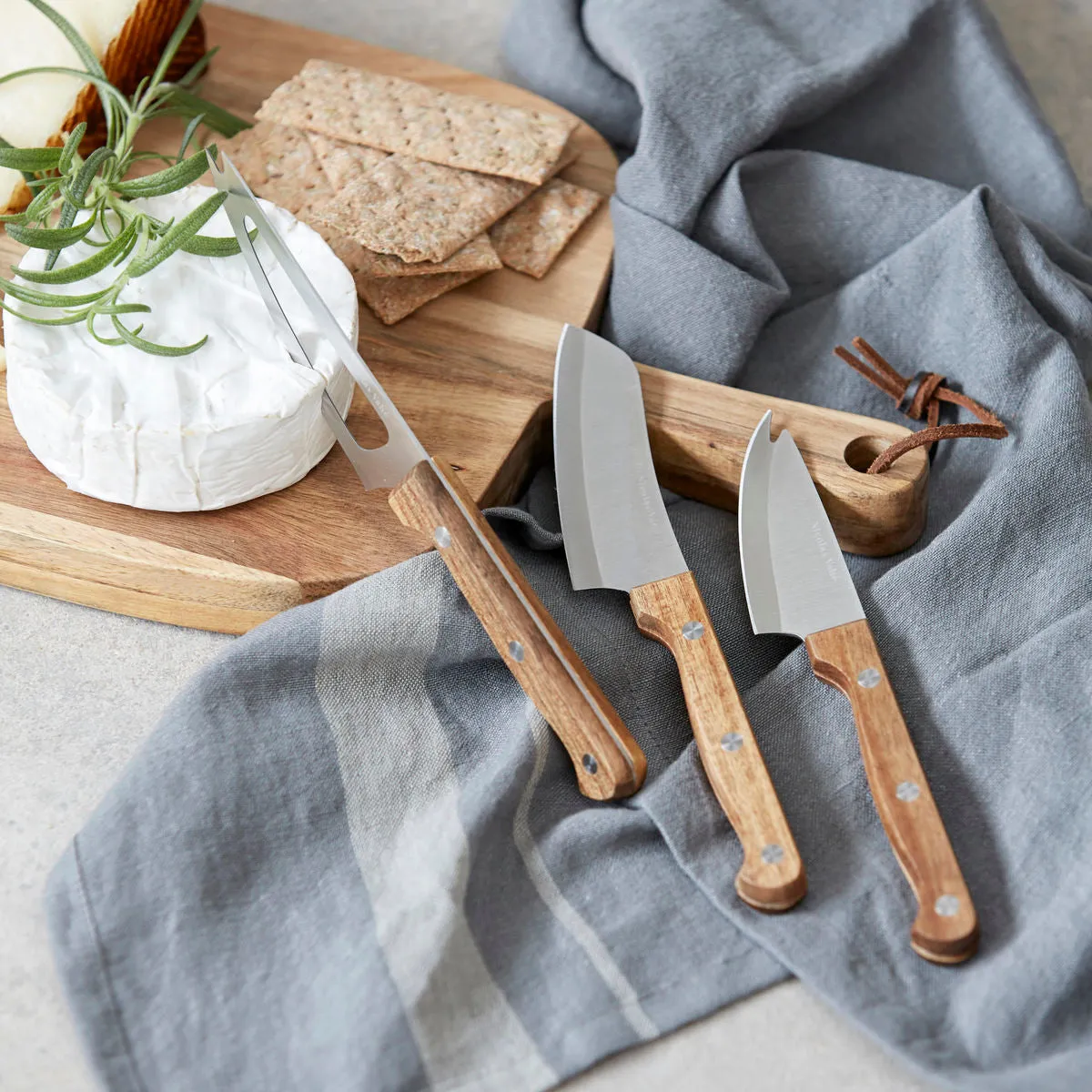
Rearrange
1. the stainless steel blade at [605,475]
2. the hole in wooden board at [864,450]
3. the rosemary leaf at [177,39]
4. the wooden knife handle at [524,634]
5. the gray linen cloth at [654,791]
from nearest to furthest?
the gray linen cloth at [654,791] < the wooden knife handle at [524,634] < the stainless steel blade at [605,475] < the hole in wooden board at [864,450] < the rosemary leaf at [177,39]

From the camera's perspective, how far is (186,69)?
4.98 feet

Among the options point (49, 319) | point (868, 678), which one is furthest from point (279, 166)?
point (868, 678)

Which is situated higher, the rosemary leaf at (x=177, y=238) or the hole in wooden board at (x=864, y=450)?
the rosemary leaf at (x=177, y=238)

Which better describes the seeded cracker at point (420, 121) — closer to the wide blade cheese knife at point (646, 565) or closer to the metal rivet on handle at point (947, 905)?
the wide blade cheese knife at point (646, 565)

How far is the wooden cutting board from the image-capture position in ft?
3.60

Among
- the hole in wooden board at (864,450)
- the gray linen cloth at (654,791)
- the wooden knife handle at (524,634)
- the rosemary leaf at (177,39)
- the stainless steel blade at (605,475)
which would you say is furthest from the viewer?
the rosemary leaf at (177,39)

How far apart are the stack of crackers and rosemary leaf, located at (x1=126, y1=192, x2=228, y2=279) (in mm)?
202

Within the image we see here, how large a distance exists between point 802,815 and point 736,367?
550mm

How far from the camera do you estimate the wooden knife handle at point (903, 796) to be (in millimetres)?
887

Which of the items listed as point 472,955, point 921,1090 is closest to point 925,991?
point 921,1090

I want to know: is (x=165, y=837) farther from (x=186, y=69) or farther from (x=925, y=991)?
(x=186, y=69)

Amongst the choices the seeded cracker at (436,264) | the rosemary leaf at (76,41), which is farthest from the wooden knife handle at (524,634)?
the rosemary leaf at (76,41)

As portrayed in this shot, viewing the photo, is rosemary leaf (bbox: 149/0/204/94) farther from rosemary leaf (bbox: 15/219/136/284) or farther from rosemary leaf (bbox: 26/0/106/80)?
rosemary leaf (bbox: 15/219/136/284)

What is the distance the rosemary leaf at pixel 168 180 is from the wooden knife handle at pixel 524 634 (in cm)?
37
